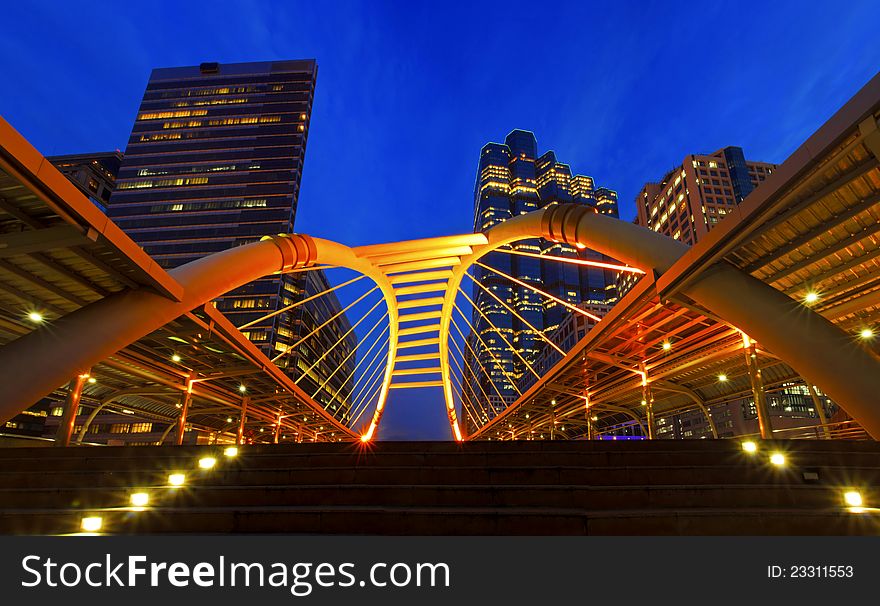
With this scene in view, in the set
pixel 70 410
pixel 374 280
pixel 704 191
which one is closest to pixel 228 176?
pixel 374 280

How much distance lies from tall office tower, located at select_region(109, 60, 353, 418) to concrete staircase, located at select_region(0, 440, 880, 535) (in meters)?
80.9

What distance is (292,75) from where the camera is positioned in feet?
396

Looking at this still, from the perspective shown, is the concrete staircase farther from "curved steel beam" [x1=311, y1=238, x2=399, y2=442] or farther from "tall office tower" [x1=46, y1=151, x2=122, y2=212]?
"tall office tower" [x1=46, y1=151, x2=122, y2=212]

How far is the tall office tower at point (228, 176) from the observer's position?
9269 centimetres

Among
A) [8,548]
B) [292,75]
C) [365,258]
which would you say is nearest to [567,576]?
[8,548]

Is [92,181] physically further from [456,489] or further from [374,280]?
[456,489]

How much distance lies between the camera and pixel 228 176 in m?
104

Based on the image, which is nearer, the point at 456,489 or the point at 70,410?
the point at 456,489

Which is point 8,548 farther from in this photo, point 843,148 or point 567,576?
point 843,148

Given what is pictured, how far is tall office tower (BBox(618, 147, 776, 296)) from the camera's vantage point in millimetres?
101250

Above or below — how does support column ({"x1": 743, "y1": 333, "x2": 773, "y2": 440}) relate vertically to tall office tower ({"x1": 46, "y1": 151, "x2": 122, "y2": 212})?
below

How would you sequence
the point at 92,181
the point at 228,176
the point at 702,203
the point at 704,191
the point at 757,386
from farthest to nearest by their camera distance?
the point at 228,176 → the point at 704,191 → the point at 702,203 → the point at 92,181 → the point at 757,386

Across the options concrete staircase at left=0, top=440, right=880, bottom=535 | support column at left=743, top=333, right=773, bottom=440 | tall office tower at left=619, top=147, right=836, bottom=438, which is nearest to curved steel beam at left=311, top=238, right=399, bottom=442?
concrete staircase at left=0, top=440, right=880, bottom=535

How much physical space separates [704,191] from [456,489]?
12148 centimetres
